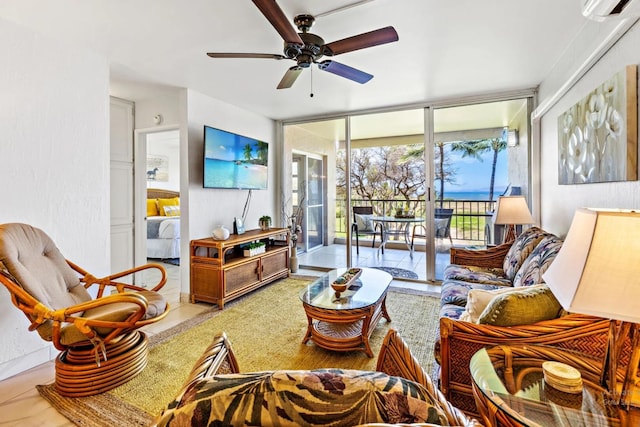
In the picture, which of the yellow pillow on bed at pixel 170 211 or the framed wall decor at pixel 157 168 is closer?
the yellow pillow on bed at pixel 170 211

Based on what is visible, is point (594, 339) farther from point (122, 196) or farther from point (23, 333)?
point (122, 196)

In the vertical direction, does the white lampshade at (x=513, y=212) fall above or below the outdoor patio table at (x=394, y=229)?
above

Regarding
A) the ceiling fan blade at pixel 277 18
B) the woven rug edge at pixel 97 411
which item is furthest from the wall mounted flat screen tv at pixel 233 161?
the woven rug edge at pixel 97 411

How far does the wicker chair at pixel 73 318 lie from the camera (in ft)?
5.72

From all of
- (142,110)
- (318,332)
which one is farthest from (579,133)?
(142,110)

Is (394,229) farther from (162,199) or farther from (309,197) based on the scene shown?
(162,199)

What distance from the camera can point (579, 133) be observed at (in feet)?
7.17

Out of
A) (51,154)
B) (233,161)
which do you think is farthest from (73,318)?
(233,161)

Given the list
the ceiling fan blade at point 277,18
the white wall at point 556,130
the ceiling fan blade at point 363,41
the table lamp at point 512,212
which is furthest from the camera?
the table lamp at point 512,212

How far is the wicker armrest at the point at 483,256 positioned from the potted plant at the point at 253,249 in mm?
2277

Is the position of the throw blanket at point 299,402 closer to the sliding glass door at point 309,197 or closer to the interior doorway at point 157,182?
the interior doorway at point 157,182

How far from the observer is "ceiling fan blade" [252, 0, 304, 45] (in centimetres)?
152

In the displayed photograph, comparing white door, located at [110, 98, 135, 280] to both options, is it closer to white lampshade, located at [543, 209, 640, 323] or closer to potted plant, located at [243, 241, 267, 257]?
potted plant, located at [243, 241, 267, 257]

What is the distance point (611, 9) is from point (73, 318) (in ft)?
10.5
